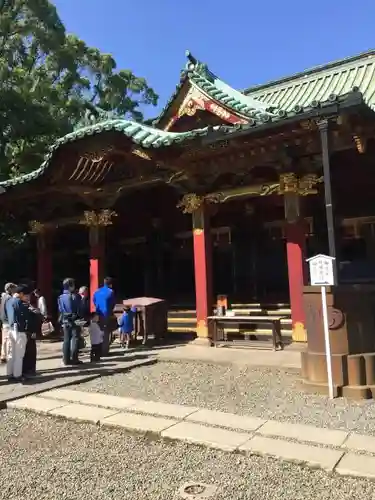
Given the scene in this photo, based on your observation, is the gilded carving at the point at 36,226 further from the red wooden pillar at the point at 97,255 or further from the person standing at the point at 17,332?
the person standing at the point at 17,332

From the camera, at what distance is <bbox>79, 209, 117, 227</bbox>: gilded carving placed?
37.9ft

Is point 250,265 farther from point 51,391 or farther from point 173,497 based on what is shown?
point 173,497

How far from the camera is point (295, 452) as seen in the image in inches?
148

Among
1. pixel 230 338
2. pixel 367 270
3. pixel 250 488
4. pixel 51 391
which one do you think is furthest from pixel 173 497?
pixel 230 338

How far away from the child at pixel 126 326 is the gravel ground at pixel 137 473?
5206 mm

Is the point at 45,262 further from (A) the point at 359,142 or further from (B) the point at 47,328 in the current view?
(A) the point at 359,142

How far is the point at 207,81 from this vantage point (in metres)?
10.4

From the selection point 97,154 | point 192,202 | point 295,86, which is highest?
point 295,86

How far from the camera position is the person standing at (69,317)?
7773mm

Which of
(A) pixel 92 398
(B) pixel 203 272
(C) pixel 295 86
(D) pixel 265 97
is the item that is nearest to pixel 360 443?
(A) pixel 92 398

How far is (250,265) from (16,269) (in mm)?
8508

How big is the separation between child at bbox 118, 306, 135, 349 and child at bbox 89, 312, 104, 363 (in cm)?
146

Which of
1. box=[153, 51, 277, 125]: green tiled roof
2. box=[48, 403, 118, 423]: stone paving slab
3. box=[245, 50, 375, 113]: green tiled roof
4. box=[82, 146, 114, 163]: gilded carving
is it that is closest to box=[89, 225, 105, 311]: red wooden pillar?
box=[82, 146, 114, 163]: gilded carving

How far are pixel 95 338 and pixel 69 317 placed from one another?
2.44 feet
